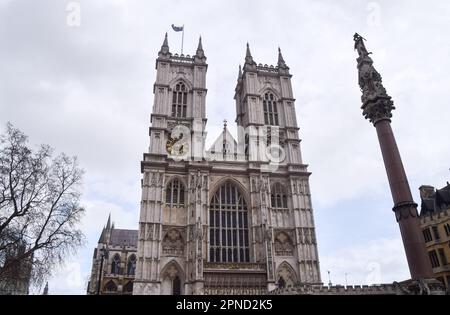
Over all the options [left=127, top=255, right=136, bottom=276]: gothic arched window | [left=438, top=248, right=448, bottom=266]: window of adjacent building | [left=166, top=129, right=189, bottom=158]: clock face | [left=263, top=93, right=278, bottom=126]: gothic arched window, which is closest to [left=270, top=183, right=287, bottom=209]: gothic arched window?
[left=263, top=93, right=278, bottom=126]: gothic arched window

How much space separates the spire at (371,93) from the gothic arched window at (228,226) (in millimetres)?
20105

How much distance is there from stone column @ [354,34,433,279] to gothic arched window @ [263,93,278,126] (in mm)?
22213

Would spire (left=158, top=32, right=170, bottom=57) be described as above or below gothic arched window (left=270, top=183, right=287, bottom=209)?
above

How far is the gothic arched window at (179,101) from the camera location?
39438 millimetres

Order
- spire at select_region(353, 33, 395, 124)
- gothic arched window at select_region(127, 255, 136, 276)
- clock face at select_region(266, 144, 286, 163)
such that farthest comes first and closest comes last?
gothic arched window at select_region(127, 255, 136, 276) → clock face at select_region(266, 144, 286, 163) → spire at select_region(353, 33, 395, 124)

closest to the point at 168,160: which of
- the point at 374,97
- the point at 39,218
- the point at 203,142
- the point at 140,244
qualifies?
the point at 203,142

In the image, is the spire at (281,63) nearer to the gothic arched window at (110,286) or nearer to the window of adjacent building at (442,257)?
the window of adjacent building at (442,257)

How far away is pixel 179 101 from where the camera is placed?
40.3m

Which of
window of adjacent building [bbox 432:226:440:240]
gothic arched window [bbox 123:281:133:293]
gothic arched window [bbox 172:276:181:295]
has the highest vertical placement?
window of adjacent building [bbox 432:226:440:240]

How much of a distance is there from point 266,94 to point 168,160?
15.3 metres

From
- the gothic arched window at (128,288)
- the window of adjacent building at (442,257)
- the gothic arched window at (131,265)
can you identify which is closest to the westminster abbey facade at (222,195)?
the window of adjacent building at (442,257)

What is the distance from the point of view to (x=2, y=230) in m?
16.1

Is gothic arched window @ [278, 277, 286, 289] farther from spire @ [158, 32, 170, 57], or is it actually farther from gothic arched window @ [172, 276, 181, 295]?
spire @ [158, 32, 170, 57]

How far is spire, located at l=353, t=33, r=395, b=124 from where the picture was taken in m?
16.2
